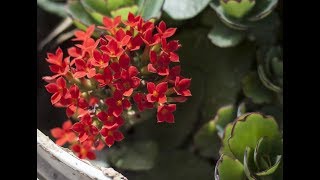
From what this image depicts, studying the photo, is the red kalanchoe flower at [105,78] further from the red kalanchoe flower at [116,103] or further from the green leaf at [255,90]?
the green leaf at [255,90]

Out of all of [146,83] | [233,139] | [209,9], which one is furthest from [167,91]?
[209,9]

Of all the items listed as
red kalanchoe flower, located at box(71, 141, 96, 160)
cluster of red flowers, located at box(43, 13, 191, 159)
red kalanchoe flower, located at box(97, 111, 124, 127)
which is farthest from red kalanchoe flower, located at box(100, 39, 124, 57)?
red kalanchoe flower, located at box(71, 141, 96, 160)

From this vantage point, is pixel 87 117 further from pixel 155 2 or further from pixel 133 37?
pixel 155 2

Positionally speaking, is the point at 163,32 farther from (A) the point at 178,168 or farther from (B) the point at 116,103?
(A) the point at 178,168

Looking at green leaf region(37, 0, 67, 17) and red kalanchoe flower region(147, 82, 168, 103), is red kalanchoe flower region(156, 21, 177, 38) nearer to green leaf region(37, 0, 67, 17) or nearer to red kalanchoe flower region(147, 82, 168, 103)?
red kalanchoe flower region(147, 82, 168, 103)

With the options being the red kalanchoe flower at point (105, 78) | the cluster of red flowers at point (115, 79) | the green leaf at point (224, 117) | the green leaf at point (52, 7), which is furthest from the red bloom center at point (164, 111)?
the green leaf at point (52, 7)

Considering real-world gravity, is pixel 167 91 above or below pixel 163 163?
above
